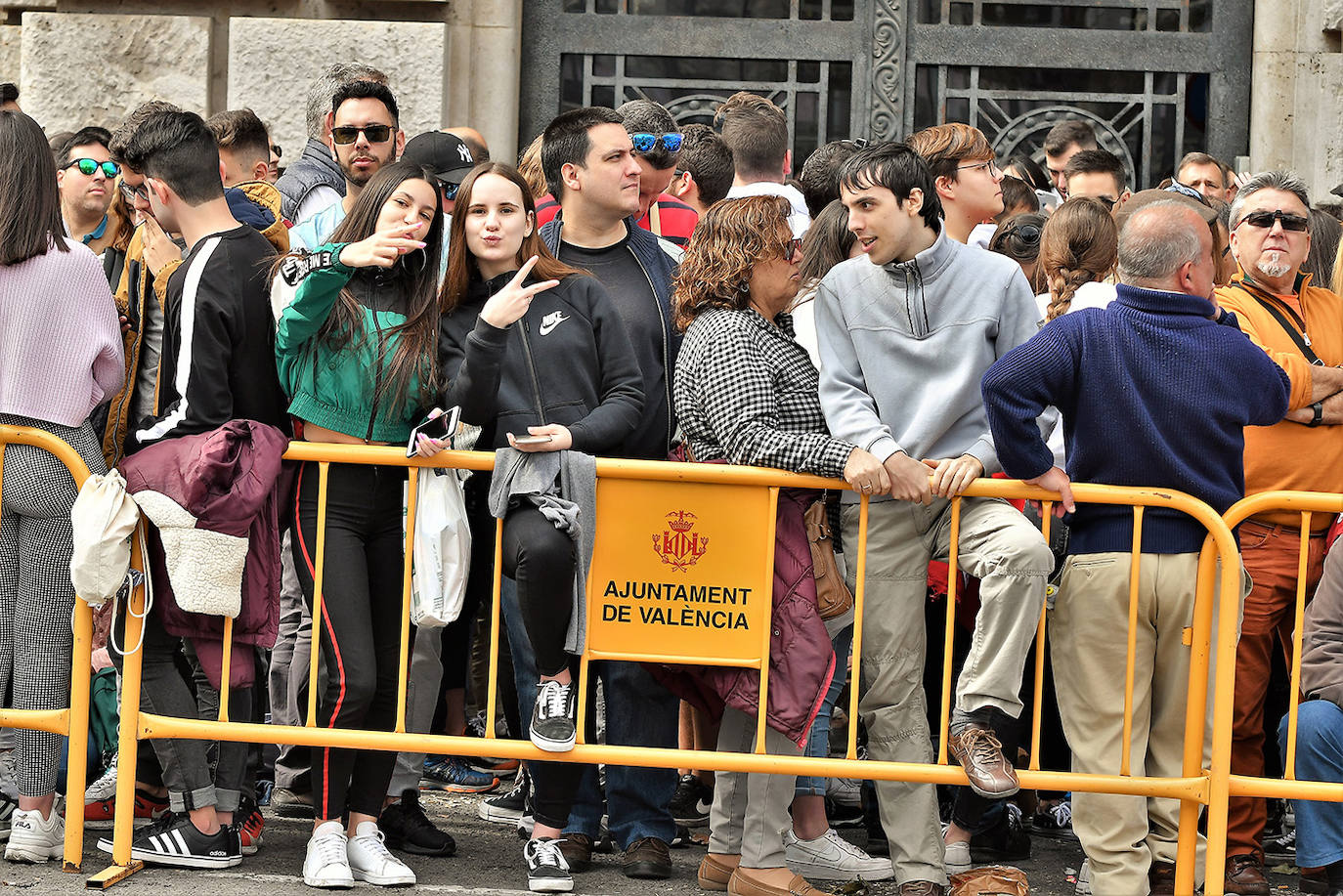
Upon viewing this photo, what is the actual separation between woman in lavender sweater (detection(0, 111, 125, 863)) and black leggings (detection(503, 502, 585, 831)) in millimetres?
1325

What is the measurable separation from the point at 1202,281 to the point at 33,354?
340cm

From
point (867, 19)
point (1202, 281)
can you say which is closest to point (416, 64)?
point (867, 19)

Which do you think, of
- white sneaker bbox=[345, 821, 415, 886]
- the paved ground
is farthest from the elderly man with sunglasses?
white sneaker bbox=[345, 821, 415, 886]

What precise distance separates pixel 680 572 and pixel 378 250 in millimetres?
1247

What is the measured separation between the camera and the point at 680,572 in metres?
4.85

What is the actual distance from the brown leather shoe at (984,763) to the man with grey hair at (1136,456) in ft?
1.25

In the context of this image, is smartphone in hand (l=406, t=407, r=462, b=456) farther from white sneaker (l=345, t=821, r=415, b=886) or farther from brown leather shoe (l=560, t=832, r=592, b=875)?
brown leather shoe (l=560, t=832, r=592, b=875)

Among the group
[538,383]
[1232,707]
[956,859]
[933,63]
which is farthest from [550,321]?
[933,63]

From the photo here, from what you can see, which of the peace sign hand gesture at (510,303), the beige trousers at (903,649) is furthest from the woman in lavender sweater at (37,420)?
the beige trousers at (903,649)

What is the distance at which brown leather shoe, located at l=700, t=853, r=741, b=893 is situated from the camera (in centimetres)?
502

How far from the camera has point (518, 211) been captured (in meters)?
5.07

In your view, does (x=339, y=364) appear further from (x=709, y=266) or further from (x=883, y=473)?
(x=883, y=473)

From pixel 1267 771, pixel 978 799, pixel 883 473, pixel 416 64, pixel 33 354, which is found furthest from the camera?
pixel 416 64

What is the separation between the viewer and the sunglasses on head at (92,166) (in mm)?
6462
